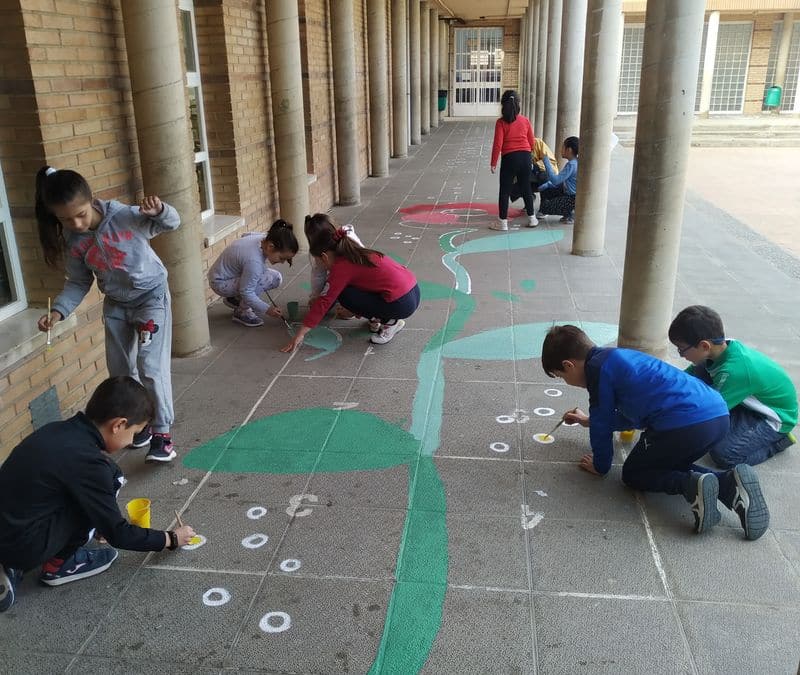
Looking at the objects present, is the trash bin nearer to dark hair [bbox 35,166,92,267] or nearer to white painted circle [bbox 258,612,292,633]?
dark hair [bbox 35,166,92,267]

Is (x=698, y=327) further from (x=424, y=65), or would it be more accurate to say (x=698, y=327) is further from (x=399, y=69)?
(x=424, y=65)

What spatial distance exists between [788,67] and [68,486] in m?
38.6

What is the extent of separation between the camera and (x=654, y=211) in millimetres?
5105

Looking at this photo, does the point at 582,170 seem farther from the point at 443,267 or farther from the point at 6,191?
the point at 6,191

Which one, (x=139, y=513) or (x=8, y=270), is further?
(x=8, y=270)

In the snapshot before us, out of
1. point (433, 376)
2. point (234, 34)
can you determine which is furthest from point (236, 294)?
point (234, 34)

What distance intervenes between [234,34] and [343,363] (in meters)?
4.20

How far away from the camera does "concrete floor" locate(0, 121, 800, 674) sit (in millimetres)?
2836

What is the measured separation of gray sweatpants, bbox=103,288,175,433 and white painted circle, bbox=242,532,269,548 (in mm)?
1050

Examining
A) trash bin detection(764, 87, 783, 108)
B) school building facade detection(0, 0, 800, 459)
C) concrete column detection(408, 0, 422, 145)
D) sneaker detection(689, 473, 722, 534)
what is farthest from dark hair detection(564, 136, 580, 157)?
trash bin detection(764, 87, 783, 108)

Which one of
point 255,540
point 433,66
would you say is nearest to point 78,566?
point 255,540

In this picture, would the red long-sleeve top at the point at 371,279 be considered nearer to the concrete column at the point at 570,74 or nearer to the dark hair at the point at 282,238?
the dark hair at the point at 282,238

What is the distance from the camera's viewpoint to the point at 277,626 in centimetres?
296

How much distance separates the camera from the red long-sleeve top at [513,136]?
→ 9.83m
